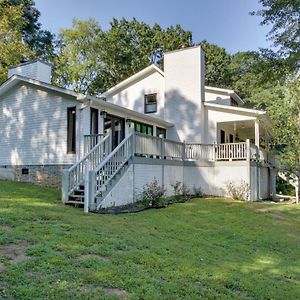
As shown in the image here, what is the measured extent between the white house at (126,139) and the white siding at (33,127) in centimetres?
4

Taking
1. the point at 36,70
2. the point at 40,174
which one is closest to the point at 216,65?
the point at 36,70

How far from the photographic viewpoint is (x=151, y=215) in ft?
32.6

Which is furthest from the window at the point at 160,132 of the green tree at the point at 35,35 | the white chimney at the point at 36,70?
the green tree at the point at 35,35

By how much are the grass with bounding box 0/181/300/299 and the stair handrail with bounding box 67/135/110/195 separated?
1.04 meters

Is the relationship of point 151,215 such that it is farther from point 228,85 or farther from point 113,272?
point 228,85

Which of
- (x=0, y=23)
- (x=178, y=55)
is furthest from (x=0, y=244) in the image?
(x=0, y=23)

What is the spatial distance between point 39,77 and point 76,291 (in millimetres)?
13781

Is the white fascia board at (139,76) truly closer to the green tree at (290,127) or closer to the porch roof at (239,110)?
the porch roof at (239,110)

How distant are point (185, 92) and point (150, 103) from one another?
99.6 inches

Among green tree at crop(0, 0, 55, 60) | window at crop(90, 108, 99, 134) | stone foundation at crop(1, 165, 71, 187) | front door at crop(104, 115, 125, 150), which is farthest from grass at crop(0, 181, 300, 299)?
green tree at crop(0, 0, 55, 60)

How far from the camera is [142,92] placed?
70.1ft

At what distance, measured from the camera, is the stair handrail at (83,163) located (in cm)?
1068

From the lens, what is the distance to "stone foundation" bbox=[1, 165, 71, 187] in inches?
561

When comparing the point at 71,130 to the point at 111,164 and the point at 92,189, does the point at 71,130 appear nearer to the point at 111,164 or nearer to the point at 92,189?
the point at 111,164
